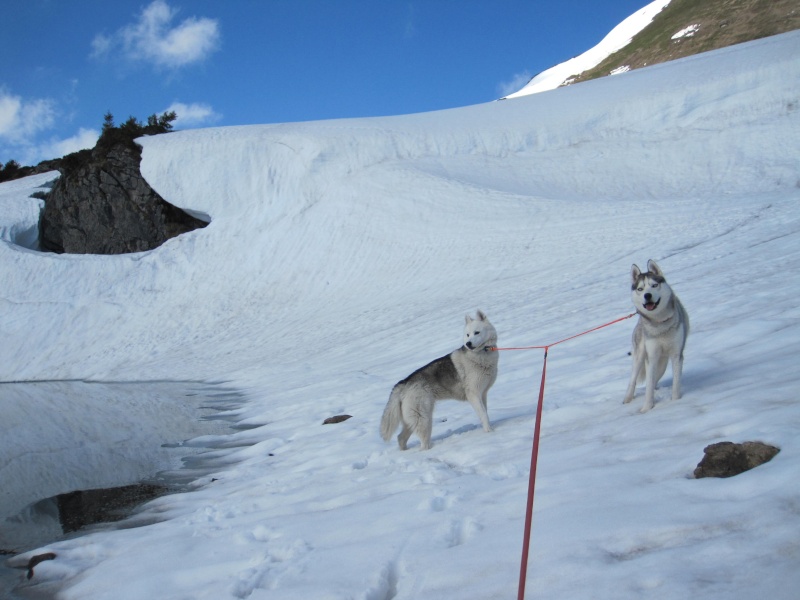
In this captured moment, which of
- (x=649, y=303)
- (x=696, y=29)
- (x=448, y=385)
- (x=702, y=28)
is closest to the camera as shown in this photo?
(x=649, y=303)

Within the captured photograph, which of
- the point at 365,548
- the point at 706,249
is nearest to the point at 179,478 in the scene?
the point at 365,548

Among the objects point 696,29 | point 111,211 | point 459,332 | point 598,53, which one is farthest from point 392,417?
point 598,53

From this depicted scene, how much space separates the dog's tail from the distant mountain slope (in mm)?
100145

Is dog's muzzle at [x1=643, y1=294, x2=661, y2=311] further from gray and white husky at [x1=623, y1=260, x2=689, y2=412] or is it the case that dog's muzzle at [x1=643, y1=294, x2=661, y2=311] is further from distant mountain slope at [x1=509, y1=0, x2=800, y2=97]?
distant mountain slope at [x1=509, y1=0, x2=800, y2=97]

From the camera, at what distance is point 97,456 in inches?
388

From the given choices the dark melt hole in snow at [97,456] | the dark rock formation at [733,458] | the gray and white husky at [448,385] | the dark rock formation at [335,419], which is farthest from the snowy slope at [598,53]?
the dark rock formation at [733,458]

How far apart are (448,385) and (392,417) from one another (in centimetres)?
72

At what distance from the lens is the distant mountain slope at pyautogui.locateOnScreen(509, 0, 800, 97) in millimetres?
95375

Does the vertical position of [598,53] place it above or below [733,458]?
above

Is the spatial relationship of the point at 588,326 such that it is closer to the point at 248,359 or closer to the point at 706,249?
the point at 706,249

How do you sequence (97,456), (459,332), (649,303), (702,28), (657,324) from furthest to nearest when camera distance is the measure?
(702,28) < (459,332) < (97,456) < (657,324) < (649,303)

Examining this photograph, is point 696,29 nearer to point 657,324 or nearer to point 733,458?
point 657,324

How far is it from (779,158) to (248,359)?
2035cm

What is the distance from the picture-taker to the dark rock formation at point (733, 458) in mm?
3982
